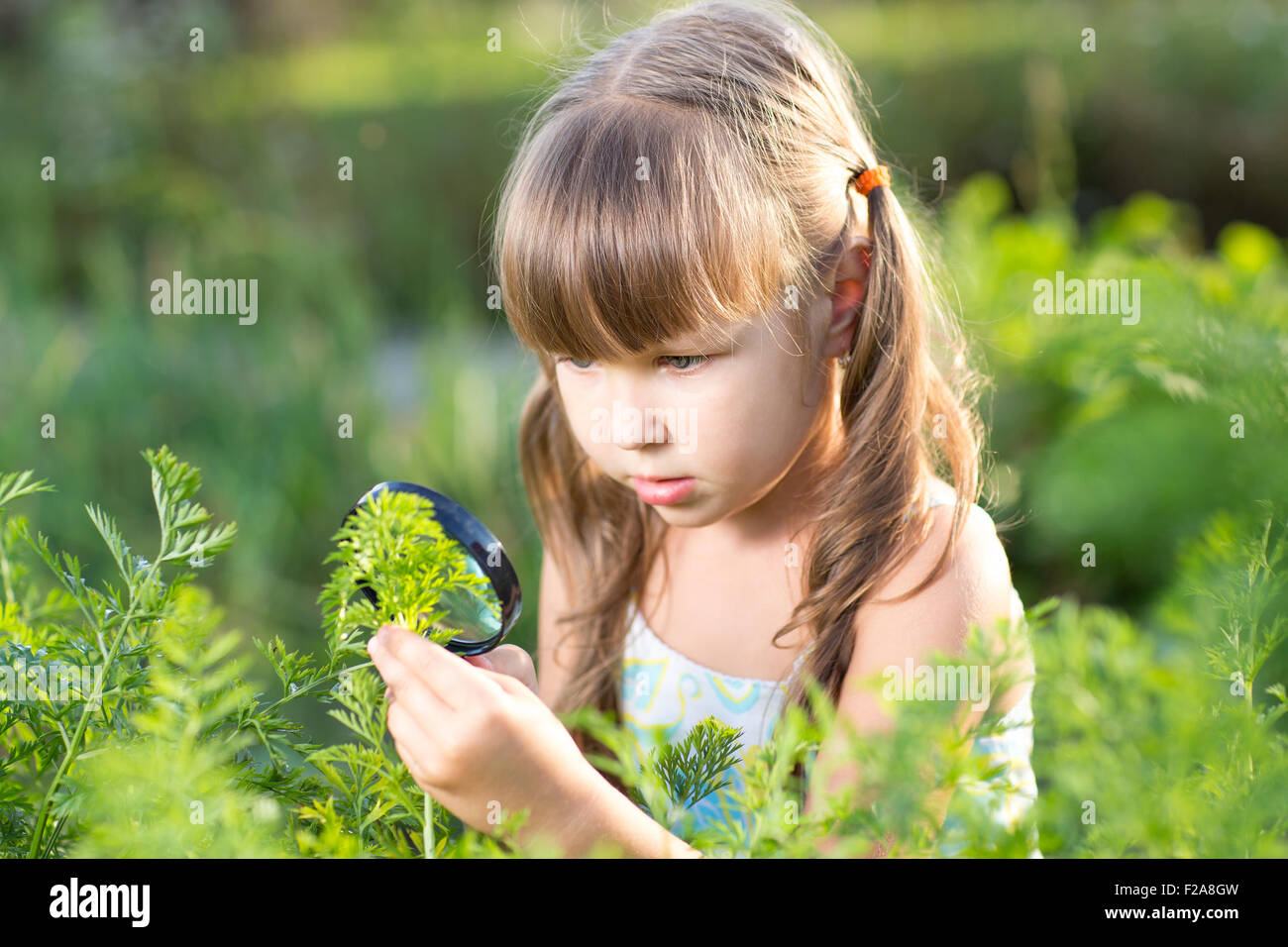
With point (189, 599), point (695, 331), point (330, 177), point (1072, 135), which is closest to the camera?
point (189, 599)

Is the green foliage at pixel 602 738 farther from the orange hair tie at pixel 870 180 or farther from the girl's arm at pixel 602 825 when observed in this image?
the orange hair tie at pixel 870 180

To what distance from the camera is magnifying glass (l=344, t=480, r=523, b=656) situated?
32.7 inches

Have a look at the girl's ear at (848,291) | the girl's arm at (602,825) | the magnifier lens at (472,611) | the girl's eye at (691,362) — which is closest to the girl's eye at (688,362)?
the girl's eye at (691,362)

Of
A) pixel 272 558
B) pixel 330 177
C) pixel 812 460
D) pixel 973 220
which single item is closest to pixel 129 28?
pixel 330 177

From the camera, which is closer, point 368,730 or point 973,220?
point 368,730

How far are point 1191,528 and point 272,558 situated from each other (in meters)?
2.05

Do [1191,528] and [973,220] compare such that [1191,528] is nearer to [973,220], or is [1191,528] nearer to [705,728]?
[705,728]

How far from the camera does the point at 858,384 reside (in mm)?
1363

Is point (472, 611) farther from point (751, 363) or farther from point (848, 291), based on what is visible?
point (848, 291)

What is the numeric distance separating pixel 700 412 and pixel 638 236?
18 cm

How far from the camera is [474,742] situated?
75cm

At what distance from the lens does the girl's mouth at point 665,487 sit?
117 cm

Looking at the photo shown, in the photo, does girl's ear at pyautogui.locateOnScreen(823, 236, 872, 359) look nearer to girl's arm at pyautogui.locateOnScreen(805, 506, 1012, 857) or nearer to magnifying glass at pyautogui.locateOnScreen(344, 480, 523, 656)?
girl's arm at pyautogui.locateOnScreen(805, 506, 1012, 857)

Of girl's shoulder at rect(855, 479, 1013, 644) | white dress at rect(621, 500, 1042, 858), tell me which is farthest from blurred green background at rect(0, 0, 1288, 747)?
white dress at rect(621, 500, 1042, 858)
